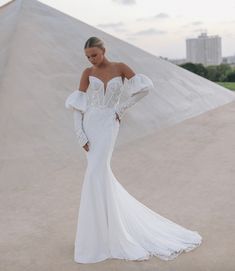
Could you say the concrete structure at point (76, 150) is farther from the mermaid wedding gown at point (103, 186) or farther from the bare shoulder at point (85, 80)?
the bare shoulder at point (85, 80)

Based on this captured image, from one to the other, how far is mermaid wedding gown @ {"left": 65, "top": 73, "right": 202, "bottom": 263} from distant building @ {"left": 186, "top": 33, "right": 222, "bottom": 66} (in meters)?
105

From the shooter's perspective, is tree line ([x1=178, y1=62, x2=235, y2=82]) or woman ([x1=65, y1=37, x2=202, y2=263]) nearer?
woman ([x1=65, y1=37, x2=202, y2=263])

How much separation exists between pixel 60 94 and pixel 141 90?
5.87 meters

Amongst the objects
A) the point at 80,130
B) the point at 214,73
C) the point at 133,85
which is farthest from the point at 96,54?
the point at 214,73

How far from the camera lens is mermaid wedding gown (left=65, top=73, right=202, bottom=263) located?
4332mm

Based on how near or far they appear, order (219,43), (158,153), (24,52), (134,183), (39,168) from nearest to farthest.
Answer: (134,183) < (39,168) < (158,153) < (24,52) < (219,43)

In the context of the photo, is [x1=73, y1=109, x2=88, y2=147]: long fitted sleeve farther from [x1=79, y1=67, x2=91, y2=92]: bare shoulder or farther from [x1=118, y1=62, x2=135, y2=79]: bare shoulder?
[x1=118, y1=62, x2=135, y2=79]: bare shoulder

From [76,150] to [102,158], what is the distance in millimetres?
4308

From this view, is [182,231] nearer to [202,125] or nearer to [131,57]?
[202,125]

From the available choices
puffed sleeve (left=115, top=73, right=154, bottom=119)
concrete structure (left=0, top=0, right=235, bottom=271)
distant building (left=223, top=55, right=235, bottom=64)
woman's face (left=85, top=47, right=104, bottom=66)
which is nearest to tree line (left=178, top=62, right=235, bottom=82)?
concrete structure (left=0, top=0, right=235, bottom=271)

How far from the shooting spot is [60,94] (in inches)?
396

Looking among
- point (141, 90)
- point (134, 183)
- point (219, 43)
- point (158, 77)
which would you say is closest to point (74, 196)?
point (134, 183)

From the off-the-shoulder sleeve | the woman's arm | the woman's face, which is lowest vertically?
the off-the-shoulder sleeve

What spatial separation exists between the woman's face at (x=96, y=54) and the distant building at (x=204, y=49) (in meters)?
105
